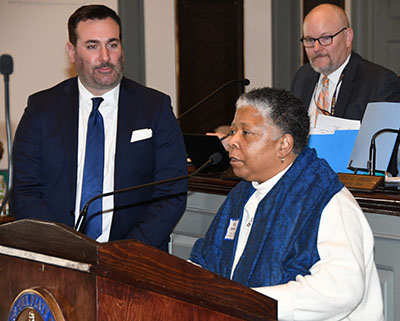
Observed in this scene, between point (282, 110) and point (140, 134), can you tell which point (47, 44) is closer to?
point (140, 134)

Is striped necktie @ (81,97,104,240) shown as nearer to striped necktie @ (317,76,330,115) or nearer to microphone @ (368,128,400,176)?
microphone @ (368,128,400,176)

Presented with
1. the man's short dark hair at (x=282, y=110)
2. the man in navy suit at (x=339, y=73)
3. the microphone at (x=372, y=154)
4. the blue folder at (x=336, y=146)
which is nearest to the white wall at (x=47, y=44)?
the man in navy suit at (x=339, y=73)

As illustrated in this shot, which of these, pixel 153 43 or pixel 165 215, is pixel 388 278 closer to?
pixel 165 215

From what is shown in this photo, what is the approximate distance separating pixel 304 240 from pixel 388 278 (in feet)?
Answer: 2.70

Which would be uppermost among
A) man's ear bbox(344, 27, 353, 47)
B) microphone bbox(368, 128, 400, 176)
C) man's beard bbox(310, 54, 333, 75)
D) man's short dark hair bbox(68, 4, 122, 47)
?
man's short dark hair bbox(68, 4, 122, 47)

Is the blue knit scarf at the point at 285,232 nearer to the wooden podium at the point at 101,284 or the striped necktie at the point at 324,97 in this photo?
the wooden podium at the point at 101,284

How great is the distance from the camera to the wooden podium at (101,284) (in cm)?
152

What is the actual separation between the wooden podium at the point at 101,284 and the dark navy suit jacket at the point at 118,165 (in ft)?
3.49

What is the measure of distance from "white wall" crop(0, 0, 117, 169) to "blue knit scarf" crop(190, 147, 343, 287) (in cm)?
326

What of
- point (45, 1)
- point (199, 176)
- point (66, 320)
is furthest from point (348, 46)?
point (66, 320)

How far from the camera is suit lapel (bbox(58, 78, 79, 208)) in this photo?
2.85 m

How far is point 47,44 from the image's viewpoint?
548 centimetres

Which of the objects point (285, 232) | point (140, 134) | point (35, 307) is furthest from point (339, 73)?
point (35, 307)

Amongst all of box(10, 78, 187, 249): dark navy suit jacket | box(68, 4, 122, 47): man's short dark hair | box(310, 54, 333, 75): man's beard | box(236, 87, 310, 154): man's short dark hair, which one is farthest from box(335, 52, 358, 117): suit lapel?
box(236, 87, 310, 154): man's short dark hair
